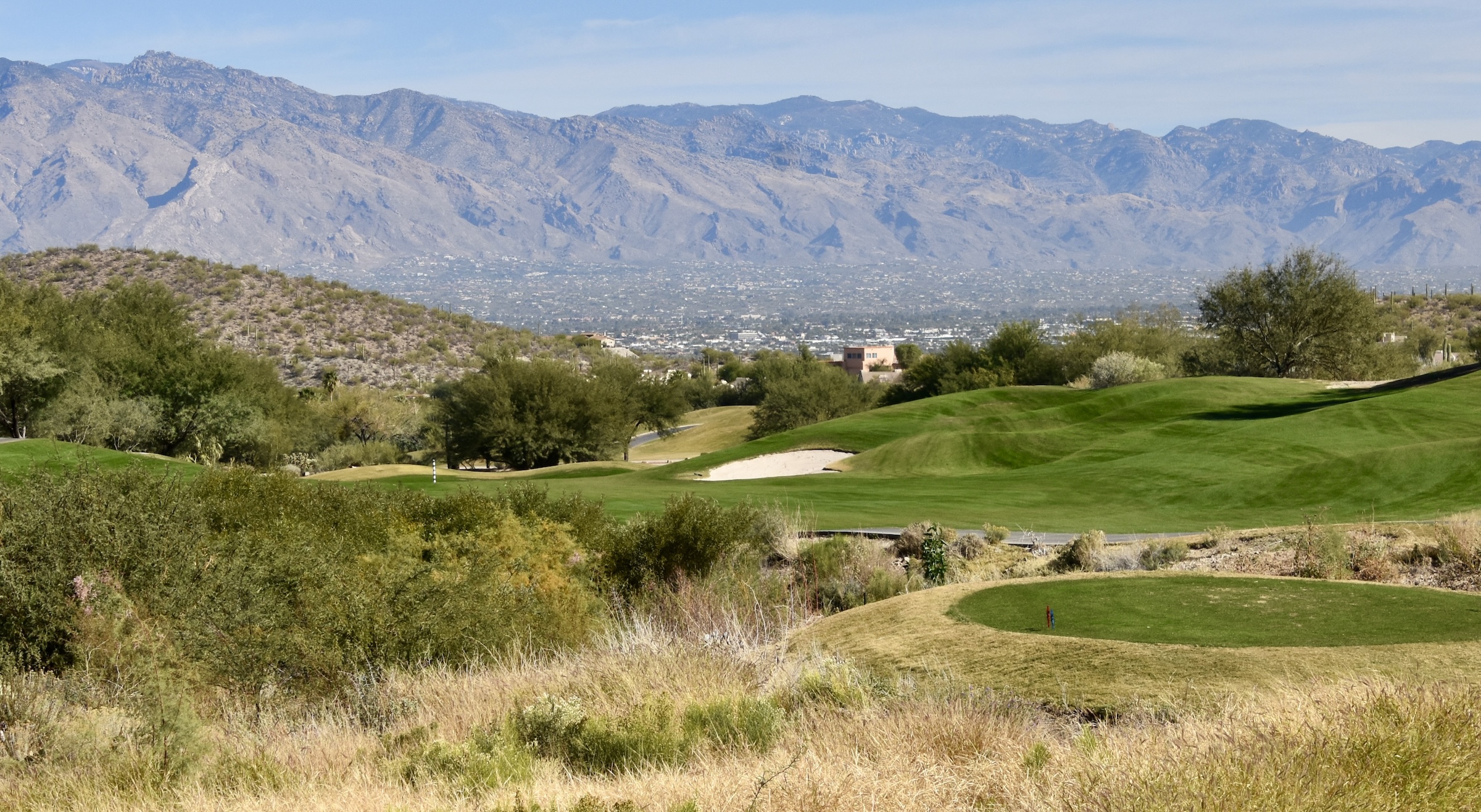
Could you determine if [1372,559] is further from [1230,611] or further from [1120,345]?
[1120,345]

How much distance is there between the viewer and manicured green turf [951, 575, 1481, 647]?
33.8ft

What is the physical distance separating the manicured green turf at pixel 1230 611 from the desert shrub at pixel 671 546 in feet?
25.4

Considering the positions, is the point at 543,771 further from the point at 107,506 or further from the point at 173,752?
the point at 107,506

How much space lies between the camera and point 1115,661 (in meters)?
10.2

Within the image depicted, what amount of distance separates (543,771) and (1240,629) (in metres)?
6.19

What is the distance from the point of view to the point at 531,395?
183ft

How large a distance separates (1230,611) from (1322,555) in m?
6.19

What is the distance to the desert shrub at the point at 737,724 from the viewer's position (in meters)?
8.58

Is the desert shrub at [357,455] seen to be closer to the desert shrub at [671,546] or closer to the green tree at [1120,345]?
the green tree at [1120,345]

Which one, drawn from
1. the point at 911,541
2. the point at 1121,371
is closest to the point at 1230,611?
the point at 911,541

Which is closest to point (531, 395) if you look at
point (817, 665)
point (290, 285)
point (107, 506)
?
point (107, 506)

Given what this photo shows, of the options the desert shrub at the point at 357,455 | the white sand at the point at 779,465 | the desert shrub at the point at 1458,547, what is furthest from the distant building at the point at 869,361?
the desert shrub at the point at 1458,547

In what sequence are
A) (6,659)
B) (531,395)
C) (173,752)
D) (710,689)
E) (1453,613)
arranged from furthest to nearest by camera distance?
(531,395)
(6,659)
(1453,613)
(710,689)
(173,752)

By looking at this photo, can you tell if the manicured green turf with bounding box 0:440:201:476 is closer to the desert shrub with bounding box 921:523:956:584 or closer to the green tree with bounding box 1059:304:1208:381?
the desert shrub with bounding box 921:523:956:584
